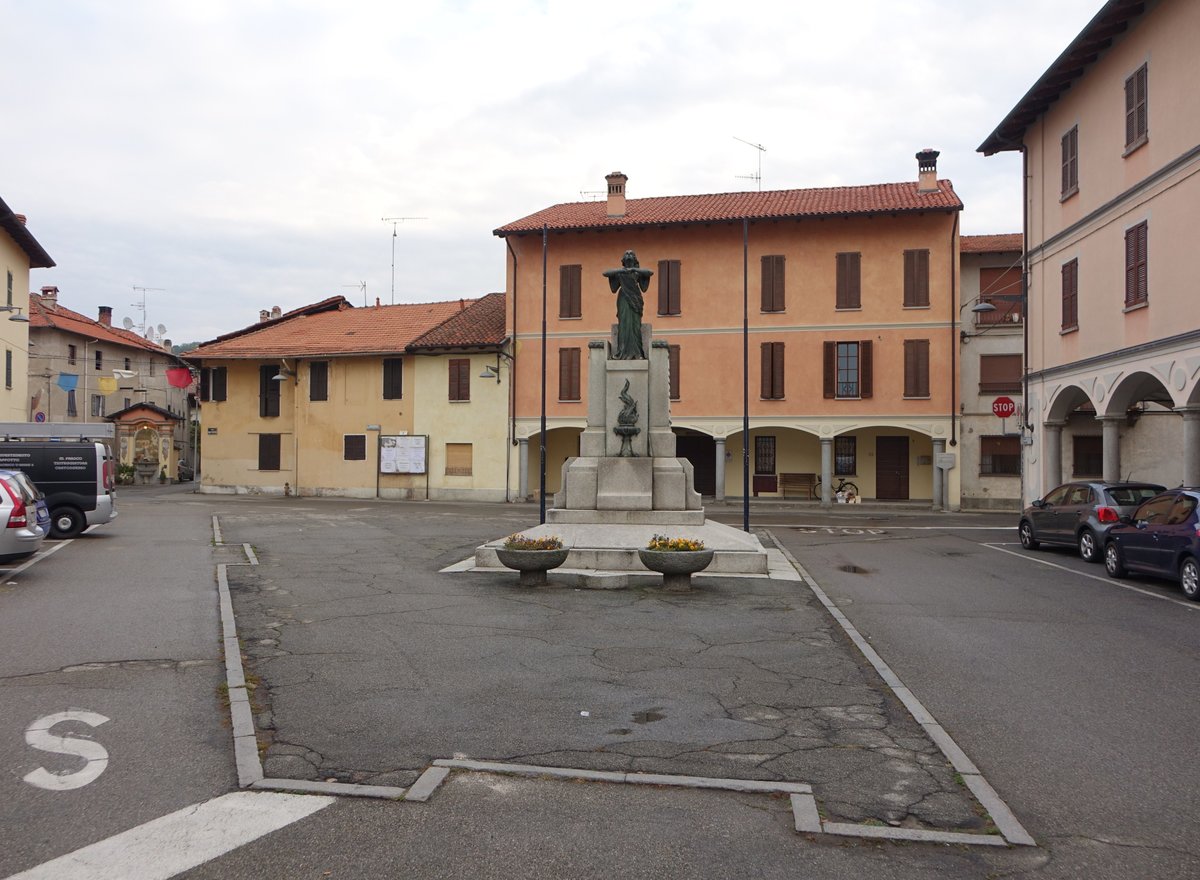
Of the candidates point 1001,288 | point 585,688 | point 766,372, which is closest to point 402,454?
point 766,372

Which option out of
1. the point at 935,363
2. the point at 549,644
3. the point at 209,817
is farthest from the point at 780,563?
the point at 935,363

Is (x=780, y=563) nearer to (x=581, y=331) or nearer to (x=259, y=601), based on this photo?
(x=259, y=601)

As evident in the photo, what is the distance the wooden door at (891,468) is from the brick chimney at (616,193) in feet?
43.5

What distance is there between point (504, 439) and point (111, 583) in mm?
23782

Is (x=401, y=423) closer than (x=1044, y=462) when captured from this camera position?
No

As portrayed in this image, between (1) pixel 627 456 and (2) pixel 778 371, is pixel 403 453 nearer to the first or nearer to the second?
(2) pixel 778 371

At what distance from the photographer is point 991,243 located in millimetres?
33531

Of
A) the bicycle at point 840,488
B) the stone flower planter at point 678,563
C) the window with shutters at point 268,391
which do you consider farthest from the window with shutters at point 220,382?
the stone flower planter at point 678,563

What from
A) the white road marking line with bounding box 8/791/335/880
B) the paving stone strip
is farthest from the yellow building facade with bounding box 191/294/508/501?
the white road marking line with bounding box 8/791/335/880

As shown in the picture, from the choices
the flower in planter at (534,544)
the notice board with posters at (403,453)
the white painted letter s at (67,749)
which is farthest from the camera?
the notice board with posters at (403,453)

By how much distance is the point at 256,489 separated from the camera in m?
39.6

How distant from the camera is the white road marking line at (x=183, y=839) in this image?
380 centimetres

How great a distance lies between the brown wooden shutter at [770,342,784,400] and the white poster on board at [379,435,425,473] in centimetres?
1401

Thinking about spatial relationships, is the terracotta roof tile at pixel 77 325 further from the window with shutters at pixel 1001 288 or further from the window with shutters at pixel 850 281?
the window with shutters at pixel 1001 288
